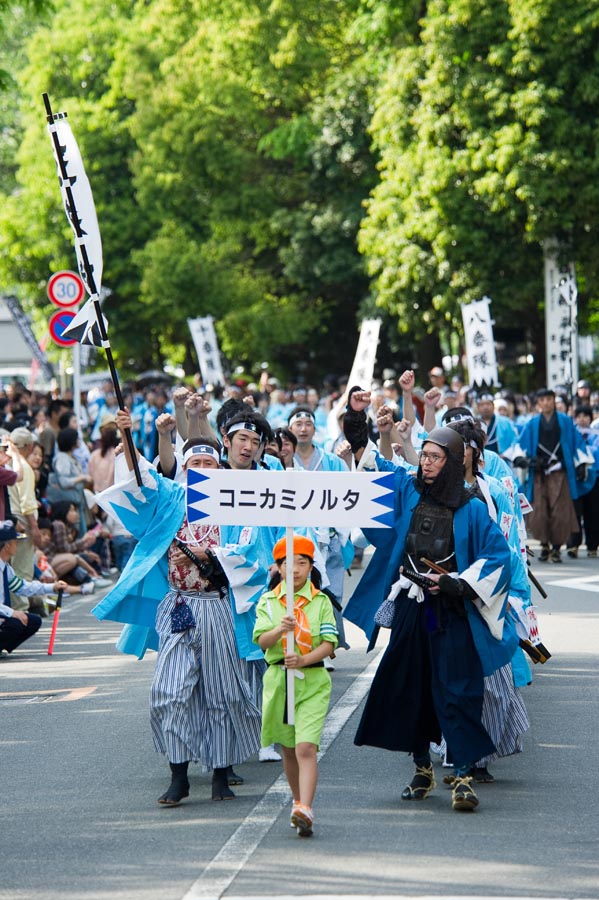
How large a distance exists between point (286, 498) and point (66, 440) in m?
11.0

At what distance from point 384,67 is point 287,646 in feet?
91.9

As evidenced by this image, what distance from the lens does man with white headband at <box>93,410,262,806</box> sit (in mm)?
7465

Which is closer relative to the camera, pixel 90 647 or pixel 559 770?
pixel 559 770

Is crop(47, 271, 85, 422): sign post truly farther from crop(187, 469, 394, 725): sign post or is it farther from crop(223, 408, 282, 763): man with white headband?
crop(187, 469, 394, 725): sign post

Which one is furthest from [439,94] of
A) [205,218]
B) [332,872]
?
[332,872]

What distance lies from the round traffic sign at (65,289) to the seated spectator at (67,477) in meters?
2.18

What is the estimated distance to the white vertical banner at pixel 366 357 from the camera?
18688 millimetres

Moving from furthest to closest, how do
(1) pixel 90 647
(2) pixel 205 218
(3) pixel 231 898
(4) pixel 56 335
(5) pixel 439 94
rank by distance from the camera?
(2) pixel 205 218, (5) pixel 439 94, (4) pixel 56 335, (1) pixel 90 647, (3) pixel 231 898

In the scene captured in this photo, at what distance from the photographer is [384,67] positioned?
33312 mm

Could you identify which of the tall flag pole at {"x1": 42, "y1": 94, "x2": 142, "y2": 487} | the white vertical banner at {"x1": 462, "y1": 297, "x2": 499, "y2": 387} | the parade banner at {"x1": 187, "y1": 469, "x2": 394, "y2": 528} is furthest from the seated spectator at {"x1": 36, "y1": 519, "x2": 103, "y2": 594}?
the white vertical banner at {"x1": 462, "y1": 297, "x2": 499, "y2": 387}

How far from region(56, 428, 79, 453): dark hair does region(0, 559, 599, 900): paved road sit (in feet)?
24.3

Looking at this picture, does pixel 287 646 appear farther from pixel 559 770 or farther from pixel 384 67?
pixel 384 67

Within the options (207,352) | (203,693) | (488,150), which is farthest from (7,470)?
(488,150)

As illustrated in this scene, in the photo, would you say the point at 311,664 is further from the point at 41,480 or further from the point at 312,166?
the point at 312,166
